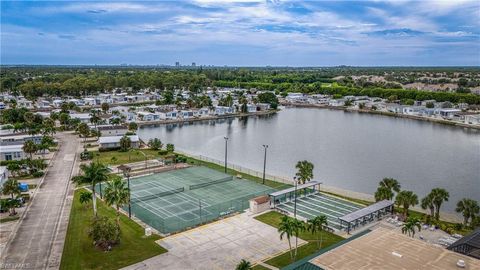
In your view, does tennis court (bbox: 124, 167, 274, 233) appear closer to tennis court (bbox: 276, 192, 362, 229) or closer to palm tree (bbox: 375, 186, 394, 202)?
tennis court (bbox: 276, 192, 362, 229)

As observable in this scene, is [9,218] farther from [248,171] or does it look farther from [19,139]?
[19,139]

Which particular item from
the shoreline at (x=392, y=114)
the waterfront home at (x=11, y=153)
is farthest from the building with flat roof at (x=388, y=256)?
the shoreline at (x=392, y=114)

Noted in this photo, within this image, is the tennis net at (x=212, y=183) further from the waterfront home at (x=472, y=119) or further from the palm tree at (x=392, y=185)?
the waterfront home at (x=472, y=119)

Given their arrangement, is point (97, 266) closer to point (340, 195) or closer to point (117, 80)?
point (340, 195)

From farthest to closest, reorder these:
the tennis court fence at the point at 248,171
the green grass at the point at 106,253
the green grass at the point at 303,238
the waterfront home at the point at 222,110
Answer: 1. the waterfront home at the point at 222,110
2. the tennis court fence at the point at 248,171
3. the green grass at the point at 303,238
4. the green grass at the point at 106,253

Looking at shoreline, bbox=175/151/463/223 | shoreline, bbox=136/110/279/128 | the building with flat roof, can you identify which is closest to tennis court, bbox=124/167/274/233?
shoreline, bbox=175/151/463/223

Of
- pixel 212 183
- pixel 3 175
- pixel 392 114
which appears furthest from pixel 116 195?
pixel 392 114

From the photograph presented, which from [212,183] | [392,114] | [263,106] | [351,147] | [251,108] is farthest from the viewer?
[263,106]
